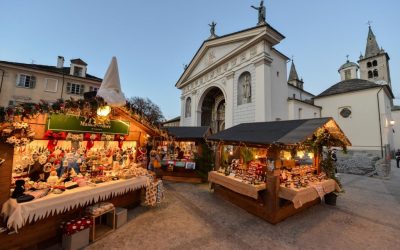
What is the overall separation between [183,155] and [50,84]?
21.9 metres

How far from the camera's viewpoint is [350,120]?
20.9 metres

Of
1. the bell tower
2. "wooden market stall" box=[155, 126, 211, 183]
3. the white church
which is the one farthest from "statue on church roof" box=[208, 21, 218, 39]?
the bell tower

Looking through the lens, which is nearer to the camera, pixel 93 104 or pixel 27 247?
pixel 27 247

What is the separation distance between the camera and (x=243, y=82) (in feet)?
54.4

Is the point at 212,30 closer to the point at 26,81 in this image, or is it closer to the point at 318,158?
the point at 318,158

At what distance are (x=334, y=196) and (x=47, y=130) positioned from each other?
10873 millimetres

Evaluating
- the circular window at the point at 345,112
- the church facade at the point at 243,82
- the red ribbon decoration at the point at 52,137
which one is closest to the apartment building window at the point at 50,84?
the church facade at the point at 243,82

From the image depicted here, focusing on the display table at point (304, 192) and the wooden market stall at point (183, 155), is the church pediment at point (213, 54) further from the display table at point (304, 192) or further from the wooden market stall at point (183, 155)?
the display table at point (304, 192)

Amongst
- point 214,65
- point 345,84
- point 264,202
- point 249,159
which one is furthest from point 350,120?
point 264,202

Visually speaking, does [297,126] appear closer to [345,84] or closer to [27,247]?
[27,247]

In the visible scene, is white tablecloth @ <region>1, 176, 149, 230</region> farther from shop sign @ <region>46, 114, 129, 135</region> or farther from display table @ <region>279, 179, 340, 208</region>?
display table @ <region>279, 179, 340, 208</region>

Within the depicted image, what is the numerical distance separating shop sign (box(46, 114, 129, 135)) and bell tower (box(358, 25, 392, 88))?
4171cm

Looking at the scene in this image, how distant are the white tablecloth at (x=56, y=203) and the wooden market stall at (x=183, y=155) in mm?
4066

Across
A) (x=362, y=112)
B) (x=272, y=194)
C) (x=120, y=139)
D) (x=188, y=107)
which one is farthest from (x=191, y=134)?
(x=362, y=112)
